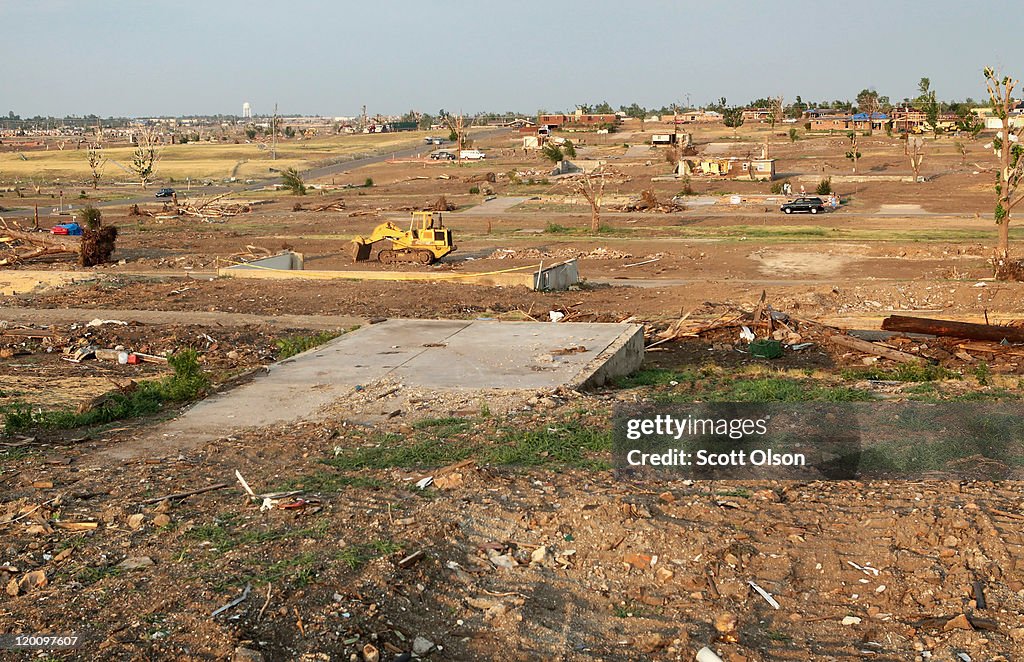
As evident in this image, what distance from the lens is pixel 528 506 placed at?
9641mm

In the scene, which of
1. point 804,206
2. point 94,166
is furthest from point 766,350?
point 94,166

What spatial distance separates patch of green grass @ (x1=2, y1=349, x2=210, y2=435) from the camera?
13086 mm

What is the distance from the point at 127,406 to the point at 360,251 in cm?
2390

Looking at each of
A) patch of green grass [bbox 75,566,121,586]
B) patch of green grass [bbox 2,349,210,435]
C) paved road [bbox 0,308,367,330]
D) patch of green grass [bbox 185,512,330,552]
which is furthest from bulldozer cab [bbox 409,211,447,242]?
patch of green grass [bbox 75,566,121,586]

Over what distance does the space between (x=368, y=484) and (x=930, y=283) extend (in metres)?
20.8

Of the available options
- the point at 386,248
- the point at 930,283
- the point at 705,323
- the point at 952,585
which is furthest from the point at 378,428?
the point at 386,248

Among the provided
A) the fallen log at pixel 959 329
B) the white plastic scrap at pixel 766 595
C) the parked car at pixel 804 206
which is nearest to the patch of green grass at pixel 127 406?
the white plastic scrap at pixel 766 595

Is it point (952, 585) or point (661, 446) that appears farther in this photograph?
point (661, 446)

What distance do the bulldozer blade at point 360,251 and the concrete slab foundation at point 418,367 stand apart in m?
17.8

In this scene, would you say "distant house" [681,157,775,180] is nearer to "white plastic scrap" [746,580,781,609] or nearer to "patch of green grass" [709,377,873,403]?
"patch of green grass" [709,377,873,403]

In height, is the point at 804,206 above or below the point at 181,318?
A: above

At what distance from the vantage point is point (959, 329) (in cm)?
1997

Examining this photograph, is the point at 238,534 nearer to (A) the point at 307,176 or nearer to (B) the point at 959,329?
(B) the point at 959,329

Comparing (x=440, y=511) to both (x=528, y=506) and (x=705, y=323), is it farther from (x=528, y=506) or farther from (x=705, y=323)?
(x=705, y=323)
